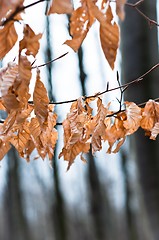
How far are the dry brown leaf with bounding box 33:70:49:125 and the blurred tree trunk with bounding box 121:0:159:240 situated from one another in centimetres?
128

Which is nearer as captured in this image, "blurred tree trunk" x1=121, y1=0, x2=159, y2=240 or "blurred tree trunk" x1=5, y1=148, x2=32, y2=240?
"blurred tree trunk" x1=121, y1=0, x2=159, y2=240

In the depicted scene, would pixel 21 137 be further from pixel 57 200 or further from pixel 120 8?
pixel 57 200

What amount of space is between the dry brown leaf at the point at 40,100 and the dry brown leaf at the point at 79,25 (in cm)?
10

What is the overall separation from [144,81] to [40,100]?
1.32 m

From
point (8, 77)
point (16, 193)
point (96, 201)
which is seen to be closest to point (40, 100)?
point (8, 77)

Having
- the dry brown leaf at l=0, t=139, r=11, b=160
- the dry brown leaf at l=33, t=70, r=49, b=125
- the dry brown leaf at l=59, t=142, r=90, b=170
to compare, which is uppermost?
the dry brown leaf at l=33, t=70, r=49, b=125

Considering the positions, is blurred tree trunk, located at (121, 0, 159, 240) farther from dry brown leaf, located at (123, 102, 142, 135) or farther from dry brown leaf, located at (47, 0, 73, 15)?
dry brown leaf, located at (47, 0, 73, 15)

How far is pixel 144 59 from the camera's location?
199cm

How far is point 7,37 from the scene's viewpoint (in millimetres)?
607

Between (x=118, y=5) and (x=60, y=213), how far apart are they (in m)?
4.44

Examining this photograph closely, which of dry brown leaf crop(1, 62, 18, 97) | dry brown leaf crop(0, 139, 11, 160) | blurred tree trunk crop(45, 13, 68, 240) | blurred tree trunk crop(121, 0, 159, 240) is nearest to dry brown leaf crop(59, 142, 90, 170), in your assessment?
dry brown leaf crop(0, 139, 11, 160)

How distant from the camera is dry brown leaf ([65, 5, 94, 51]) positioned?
0.59 metres

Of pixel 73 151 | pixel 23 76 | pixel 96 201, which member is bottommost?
pixel 96 201

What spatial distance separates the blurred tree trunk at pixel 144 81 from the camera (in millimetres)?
1934
